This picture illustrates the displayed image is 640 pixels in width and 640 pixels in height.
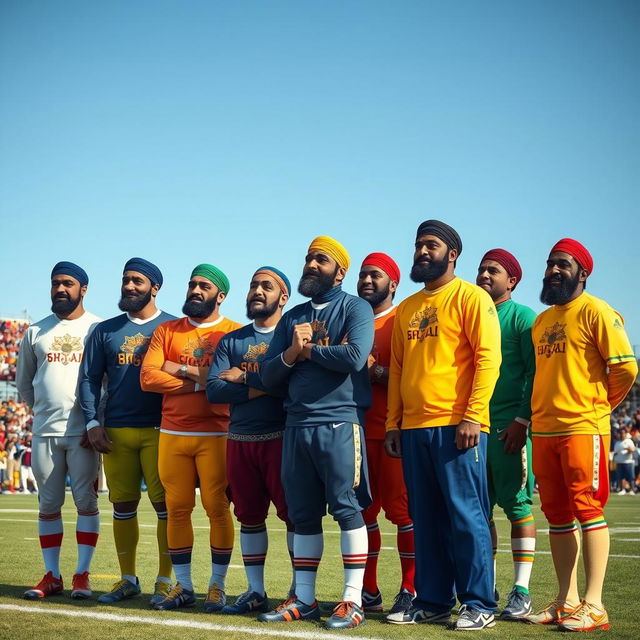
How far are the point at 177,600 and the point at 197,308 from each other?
2178 millimetres

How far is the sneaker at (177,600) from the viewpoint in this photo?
645 centimetres

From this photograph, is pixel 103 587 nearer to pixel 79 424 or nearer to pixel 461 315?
pixel 79 424

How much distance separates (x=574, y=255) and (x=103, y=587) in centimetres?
475

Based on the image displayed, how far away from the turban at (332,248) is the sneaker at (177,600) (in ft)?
8.64

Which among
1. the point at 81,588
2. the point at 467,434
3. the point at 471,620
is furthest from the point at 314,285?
the point at 81,588

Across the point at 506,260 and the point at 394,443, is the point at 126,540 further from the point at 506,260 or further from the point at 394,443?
the point at 506,260

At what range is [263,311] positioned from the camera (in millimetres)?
6828

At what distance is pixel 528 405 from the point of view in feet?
21.0

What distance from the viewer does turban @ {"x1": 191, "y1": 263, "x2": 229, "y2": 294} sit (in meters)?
7.19

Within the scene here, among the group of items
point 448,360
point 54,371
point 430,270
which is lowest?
point 54,371

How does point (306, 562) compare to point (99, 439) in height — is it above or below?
below

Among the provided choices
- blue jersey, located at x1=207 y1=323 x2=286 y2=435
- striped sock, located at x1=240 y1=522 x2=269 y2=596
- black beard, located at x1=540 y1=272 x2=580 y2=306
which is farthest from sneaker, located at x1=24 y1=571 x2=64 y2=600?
black beard, located at x1=540 y1=272 x2=580 y2=306

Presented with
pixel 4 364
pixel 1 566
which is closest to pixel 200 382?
pixel 1 566

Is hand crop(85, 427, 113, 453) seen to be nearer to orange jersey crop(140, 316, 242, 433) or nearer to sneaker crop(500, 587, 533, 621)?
orange jersey crop(140, 316, 242, 433)
